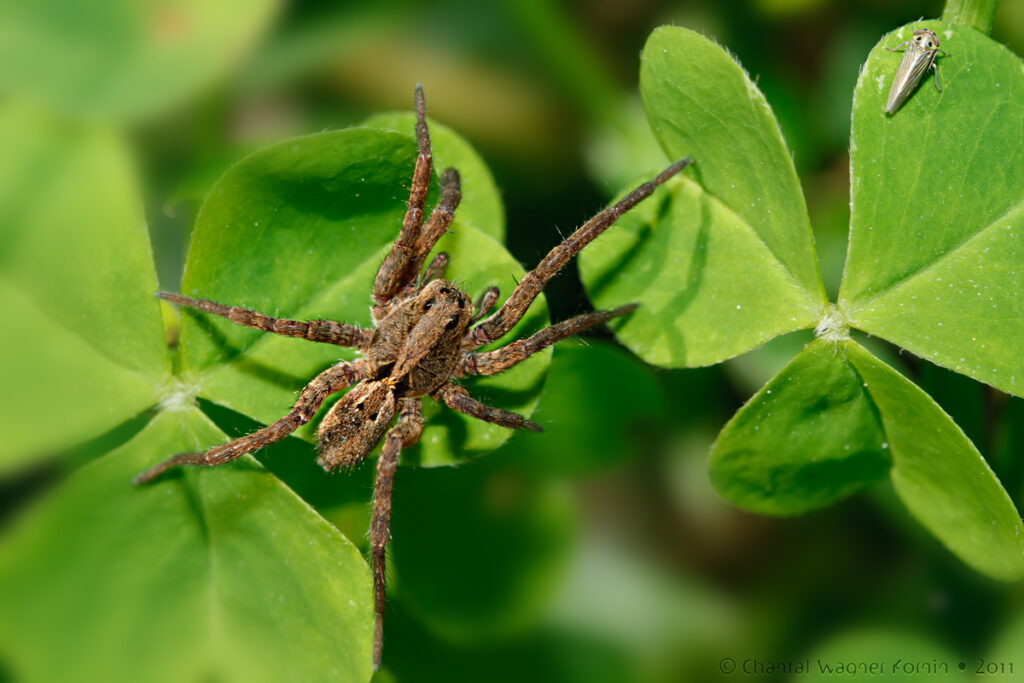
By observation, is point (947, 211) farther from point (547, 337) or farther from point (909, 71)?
point (547, 337)

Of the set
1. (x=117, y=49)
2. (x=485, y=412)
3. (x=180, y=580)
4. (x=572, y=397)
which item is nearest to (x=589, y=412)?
(x=572, y=397)

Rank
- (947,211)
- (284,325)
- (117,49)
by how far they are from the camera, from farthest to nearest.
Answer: (117,49)
(284,325)
(947,211)

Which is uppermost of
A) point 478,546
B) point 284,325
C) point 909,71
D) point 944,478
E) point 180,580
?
point 909,71

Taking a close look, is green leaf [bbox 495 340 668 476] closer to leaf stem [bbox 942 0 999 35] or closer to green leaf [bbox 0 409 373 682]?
green leaf [bbox 0 409 373 682]

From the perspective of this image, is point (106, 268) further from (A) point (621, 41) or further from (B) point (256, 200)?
(A) point (621, 41)

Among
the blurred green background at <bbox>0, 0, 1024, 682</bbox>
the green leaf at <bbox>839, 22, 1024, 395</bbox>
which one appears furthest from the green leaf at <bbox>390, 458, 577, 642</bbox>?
the green leaf at <bbox>839, 22, 1024, 395</bbox>

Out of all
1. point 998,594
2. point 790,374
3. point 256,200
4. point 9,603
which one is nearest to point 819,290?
point 790,374
